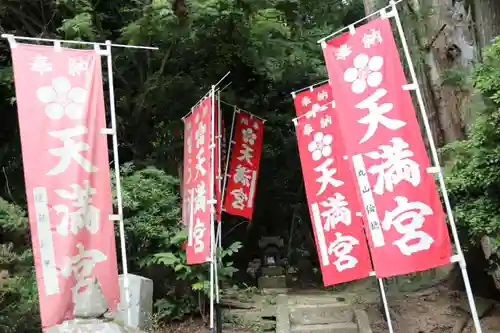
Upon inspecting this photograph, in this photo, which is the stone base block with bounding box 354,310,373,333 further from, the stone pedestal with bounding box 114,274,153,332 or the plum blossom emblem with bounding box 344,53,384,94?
the plum blossom emblem with bounding box 344,53,384,94

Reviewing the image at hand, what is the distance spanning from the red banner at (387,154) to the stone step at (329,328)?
343 cm

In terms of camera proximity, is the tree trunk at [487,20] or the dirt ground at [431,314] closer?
the dirt ground at [431,314]

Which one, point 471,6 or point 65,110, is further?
point 471,6

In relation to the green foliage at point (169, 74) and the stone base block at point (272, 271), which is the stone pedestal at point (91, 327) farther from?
the stone base block at point (272, 271)

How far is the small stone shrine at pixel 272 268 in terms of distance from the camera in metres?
10.3

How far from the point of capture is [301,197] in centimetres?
1273

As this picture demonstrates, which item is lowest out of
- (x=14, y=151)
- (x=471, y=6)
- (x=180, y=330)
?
(x=180, y=330)

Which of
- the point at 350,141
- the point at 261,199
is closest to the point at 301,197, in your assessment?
the point at 261,199

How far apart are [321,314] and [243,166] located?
2.88 meters

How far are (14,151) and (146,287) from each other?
4.28m

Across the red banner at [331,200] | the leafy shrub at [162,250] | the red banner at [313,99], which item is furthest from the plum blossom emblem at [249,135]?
the red banner at [331,200]

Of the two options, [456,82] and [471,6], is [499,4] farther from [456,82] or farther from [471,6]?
[456,82]

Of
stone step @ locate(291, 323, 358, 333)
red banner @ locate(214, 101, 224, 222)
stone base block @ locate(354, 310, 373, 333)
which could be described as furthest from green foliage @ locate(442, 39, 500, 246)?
red banner @ locate(214, 101, 224, 222)

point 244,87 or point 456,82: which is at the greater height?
point 244,87
